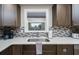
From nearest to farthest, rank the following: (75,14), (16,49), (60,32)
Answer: (16,49) → (75,14) → (60,32)

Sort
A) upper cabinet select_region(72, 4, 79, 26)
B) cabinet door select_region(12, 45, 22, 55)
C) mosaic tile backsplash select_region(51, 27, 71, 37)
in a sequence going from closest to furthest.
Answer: cabinet door select_region(12, 45, 22, 55), upper cabinet select_region(72, 4, 79, 26), mosaic tile backsplash select_region(51, 27, 71, 37)

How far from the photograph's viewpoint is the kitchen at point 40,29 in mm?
3338

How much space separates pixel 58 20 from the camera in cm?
373

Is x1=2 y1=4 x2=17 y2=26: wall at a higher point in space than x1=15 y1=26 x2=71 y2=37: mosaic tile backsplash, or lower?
higher

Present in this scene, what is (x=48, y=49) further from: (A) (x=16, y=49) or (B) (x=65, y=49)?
(A) (x=16, y=49)

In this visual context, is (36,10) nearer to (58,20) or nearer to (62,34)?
(58,20)

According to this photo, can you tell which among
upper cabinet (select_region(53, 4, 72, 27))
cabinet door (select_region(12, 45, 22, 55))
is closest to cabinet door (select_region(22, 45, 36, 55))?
cabinet door (select_region(12, 45, 22, 55))

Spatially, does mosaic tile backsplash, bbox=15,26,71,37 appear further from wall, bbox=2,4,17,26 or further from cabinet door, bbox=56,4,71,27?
wall, bbox=2,4,17,26

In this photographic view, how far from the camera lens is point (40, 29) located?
4.20 m

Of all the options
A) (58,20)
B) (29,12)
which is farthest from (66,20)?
(29,12)

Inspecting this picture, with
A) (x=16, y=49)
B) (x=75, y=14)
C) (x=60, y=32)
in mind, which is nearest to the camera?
(x=16, y=49)

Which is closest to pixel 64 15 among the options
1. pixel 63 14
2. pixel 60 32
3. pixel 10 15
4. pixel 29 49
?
pixel 63 14

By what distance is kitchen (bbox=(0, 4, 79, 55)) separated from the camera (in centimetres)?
334
